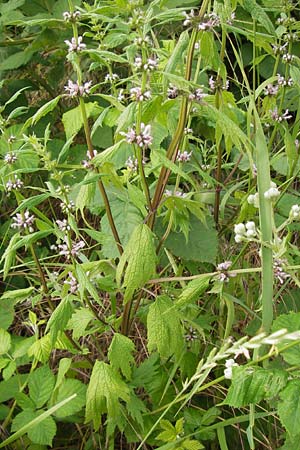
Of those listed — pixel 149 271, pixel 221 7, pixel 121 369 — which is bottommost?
pixel 121 369

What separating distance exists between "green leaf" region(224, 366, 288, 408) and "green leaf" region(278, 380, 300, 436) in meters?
0.01

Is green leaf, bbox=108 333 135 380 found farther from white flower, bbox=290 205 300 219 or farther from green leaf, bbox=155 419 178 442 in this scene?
white flower, bbox=290 205 300 219

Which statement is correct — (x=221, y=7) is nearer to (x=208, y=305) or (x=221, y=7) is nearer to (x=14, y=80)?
(x=208, y=305)

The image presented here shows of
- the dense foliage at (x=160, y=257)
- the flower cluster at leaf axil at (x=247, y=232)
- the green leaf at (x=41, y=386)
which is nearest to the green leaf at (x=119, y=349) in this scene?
the dense foliage at (x=160, y=257)

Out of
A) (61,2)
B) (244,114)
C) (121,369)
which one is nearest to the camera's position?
(121,369)

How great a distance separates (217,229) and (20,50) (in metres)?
0.98

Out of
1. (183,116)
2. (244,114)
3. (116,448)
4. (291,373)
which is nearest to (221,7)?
(183,116)

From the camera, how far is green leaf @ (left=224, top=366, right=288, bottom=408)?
0.84 m

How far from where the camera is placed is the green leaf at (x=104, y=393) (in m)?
1.09

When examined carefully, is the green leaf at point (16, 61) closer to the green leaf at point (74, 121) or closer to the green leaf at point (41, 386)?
the green leaf at point (74, 121)

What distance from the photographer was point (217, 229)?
1.40 meters

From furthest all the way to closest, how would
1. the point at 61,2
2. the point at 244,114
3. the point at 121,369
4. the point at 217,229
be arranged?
the point at 61,2
the point at 217,229
the point at 244,114
the point at 121,369

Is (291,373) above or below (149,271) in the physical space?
below

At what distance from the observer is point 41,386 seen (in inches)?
50.8
